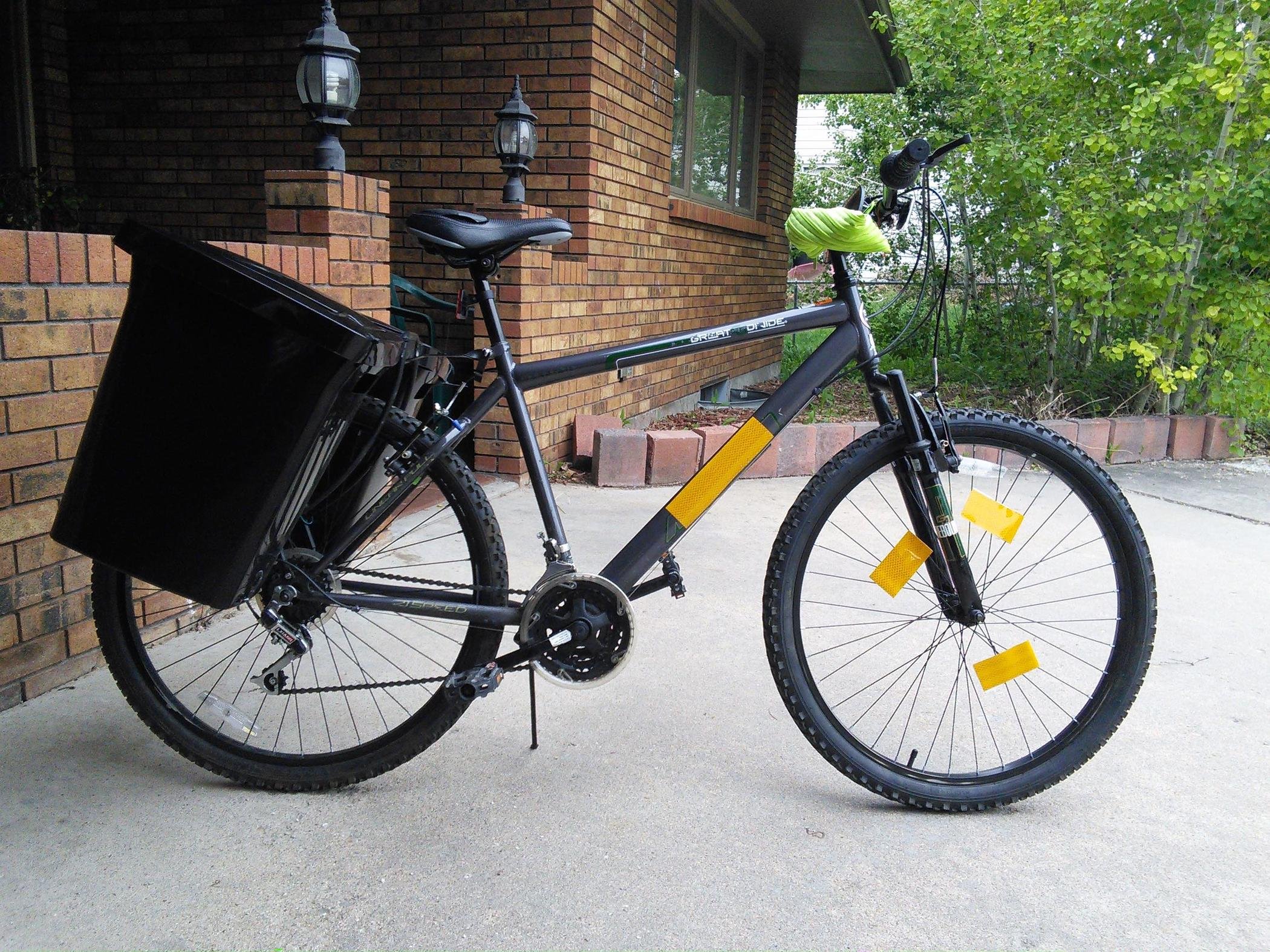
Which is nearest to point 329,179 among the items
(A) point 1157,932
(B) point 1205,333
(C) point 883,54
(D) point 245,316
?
(D) point 245,316

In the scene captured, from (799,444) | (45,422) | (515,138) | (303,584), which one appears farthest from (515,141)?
(303,584)

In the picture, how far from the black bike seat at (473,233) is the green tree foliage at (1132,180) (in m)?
4.30

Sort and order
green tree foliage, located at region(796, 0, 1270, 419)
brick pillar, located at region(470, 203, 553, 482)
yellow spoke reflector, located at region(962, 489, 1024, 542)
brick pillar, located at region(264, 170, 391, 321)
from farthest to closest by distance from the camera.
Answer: green tree foliage, located at region(796, 0, 1270, 419)
brick pillar, located at region(470, 203, 553, 482)
brick pillar, located at region(264, 170, 391, 321)
yellow spoke reflector, located at region(962, 489, 1024, 542)

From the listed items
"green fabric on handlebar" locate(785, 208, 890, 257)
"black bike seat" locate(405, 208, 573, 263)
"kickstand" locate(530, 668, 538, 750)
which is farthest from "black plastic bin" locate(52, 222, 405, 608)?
"green fabric on handlebar" locate(785, 208, 890, 257)

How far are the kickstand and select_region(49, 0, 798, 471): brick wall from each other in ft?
7.76

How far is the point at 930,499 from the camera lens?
213 centimetres

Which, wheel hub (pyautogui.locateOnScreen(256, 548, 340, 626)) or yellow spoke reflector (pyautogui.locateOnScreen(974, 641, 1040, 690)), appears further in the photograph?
yellow spoke reflector (pyautogui.locateOnScreen(974, 641, 1040, 690))

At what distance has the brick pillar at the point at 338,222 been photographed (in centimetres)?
323

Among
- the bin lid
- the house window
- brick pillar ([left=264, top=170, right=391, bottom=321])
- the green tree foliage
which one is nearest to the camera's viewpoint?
the bin lid

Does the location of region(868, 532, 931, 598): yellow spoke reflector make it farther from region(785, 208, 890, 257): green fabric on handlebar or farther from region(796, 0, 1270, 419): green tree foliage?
region(796, 0, 1270, 419): green tree foliage

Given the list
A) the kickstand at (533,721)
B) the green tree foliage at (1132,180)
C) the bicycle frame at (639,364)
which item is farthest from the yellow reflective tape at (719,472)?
the green tree foliage at (1132,180)

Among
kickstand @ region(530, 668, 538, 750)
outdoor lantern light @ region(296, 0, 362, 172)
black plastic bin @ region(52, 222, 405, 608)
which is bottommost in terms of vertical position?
kickstand @ region(530, 668, 538, 750)

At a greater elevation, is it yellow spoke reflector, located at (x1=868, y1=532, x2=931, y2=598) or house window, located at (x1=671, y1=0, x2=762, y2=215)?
house window, located at (x1=671, y1=0, x2=762, y2=215)

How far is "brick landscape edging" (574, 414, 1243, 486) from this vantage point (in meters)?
4.86
